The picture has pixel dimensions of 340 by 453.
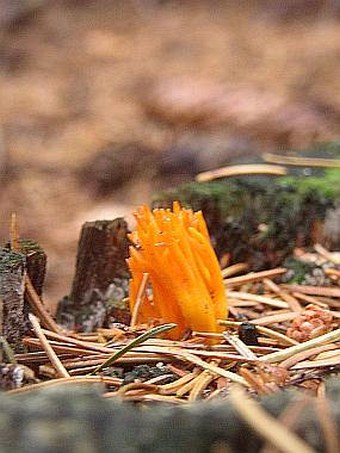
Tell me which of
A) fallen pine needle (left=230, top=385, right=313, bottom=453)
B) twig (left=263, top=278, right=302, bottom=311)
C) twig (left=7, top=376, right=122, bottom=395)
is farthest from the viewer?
twig (left=263, top=278, right=302, bottom=311)

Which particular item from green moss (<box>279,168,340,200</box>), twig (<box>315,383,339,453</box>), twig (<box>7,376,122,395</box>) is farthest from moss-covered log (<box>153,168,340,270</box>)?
twig (<box>315,383,339,453</box>)

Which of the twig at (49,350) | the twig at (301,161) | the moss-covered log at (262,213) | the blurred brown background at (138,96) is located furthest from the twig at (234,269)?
the blurred brown background at (138,96)

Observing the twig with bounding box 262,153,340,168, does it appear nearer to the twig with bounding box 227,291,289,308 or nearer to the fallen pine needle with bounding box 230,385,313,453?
the twig with bounding box 227,291,289,308

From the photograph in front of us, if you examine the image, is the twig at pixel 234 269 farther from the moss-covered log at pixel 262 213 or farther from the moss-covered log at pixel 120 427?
the moss-covered log at pixel 120 427

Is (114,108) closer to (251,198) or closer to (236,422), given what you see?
(251,198)

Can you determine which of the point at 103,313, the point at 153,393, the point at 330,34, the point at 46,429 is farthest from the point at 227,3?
the point at 46,429

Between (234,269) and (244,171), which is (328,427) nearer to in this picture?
(234,269)
